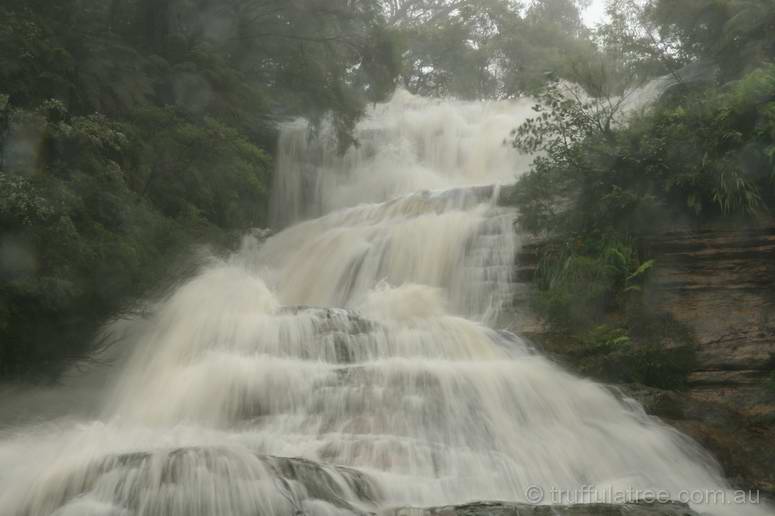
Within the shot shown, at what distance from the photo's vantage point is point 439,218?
1420 cm

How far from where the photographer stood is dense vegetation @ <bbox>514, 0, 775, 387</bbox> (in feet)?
34.3

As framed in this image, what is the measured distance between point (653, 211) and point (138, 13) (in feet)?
35.0

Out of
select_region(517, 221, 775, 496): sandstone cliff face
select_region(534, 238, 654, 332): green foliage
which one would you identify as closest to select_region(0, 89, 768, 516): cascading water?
select_region(517, 221, 775, 496): sandstone cliff face

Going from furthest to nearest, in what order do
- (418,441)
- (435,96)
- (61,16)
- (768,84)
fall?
(435,96) < (61,16) < (768,84) < (418,441)

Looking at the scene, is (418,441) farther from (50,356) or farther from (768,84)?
(768,84)

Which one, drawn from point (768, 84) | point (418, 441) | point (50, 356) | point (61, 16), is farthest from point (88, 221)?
point (768, 84)

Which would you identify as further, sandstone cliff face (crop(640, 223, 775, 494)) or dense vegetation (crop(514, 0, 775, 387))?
dense vegetation (crop(514, 0, 775, 387))

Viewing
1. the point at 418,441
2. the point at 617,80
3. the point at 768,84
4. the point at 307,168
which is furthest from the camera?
the point at 307,168

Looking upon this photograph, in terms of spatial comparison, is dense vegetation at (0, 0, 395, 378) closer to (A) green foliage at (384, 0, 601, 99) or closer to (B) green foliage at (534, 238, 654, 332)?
(B) green foliage at (534, 238, 654, 332)
